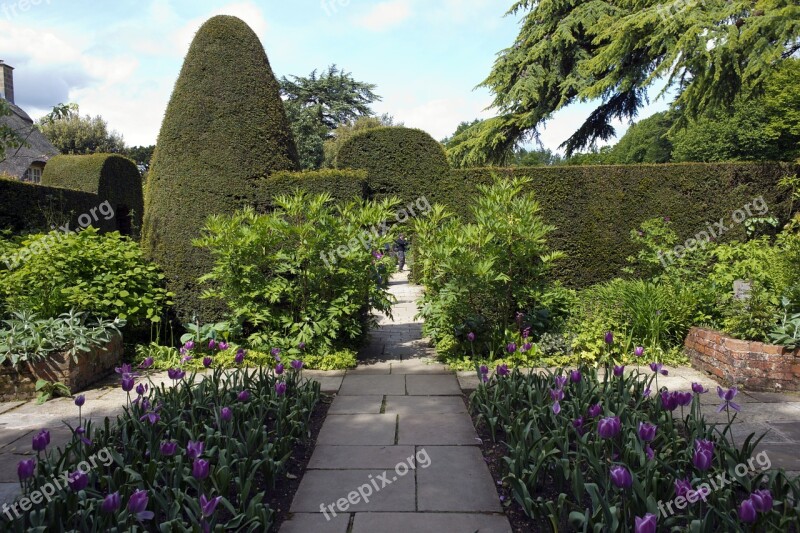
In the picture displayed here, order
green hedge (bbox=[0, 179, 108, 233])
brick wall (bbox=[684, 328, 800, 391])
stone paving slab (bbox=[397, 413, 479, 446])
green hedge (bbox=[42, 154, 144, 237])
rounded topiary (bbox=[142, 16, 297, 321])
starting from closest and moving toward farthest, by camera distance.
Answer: stone paving slab (bbox=[397, 413, 479, 446]), brick wall (bbox=[684, 328, 800, 391]), rounded topiary (bbox=[142, 16, 297, 321]), green hedge (bbox=[0, 179, 108, 233]), green hedge (bbox=[42, 154, 144, 237])

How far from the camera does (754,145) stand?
1980cm

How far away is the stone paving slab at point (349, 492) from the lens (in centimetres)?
242

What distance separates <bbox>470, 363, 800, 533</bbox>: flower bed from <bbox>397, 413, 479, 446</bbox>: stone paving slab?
15 cm

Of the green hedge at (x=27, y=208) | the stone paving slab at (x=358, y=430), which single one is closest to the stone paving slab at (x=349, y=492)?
the stone paving slab at (x=358, y=430)

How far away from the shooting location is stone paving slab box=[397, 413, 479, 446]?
3.21 meters

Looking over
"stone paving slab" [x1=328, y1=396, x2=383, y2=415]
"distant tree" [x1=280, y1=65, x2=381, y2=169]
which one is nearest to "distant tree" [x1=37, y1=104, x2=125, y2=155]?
"distant tree" [x1=280, y1=65, x2=381, y2=169]

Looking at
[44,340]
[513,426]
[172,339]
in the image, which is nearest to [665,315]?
[513,426]

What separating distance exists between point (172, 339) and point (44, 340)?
1367 millimetres

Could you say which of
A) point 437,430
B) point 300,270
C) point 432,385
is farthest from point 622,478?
point 300,270

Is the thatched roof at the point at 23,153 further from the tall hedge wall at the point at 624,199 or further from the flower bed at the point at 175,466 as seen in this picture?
the flower bed at the point at 175,466

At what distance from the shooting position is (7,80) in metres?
27.2

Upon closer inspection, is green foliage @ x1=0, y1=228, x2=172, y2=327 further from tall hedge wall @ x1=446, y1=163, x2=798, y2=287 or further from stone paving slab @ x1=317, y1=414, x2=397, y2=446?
tall hedge wall @ x1=446, y1=163, x2=798, y2=287

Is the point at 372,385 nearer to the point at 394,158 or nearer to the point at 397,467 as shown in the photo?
the point at 397,467

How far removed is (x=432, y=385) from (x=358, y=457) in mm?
1556
